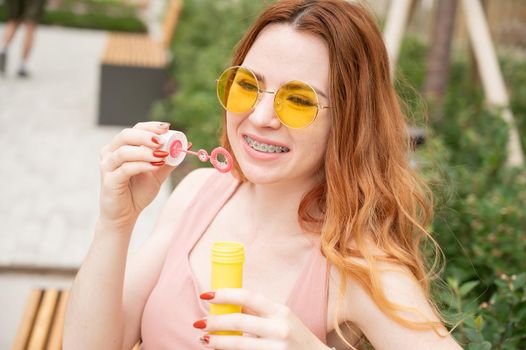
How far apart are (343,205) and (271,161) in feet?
0.67

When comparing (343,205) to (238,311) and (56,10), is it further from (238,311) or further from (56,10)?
(56,10)

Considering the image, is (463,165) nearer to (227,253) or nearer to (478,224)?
(478,224)

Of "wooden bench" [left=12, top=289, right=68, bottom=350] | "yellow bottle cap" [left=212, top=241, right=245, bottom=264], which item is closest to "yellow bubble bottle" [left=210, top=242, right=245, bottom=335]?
"yellow bottle cap" [left=212, top=241, right=245, bottom=264]

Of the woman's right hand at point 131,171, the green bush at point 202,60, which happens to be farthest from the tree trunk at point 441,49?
the woman's right hand at point 131,171

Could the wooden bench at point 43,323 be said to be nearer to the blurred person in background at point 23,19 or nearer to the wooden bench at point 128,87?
the wooden bench at point 128,87

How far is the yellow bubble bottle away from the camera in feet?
4.75

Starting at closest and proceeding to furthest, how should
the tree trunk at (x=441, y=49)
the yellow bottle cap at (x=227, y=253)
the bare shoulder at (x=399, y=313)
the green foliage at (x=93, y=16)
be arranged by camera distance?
the yellow bottle cap at (x=227, y=253), the bare shoulder at (x=399, y=313), the tree trunk at (x=441, y=49), the green foliage at (x=93, y=16)

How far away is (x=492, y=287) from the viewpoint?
3215 millimetres

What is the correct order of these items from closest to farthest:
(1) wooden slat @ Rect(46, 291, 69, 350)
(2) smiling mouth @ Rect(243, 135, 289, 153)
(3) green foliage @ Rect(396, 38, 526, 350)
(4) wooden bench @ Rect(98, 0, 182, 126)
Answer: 1. (2) smiling mouth @ Rect(243, 135, 289, 153)
2. (3) green foliage @ Rect(396, 38, 526, 350)
3. (1) wooden slat @ Rect(46, 291, 69, 350)
4. (4) wooden bench @ Rect(98, 0, 182, 126)

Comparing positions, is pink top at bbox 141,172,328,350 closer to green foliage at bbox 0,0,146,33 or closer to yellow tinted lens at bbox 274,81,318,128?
yellow tinted lens at bbox 274,81,318,128

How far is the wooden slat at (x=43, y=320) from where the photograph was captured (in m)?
2.68

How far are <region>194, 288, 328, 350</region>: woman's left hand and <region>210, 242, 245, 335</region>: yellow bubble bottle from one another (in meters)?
0.02

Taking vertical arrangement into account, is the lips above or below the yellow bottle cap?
above

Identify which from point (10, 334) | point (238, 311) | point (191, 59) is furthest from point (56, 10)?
point (238, 311)
